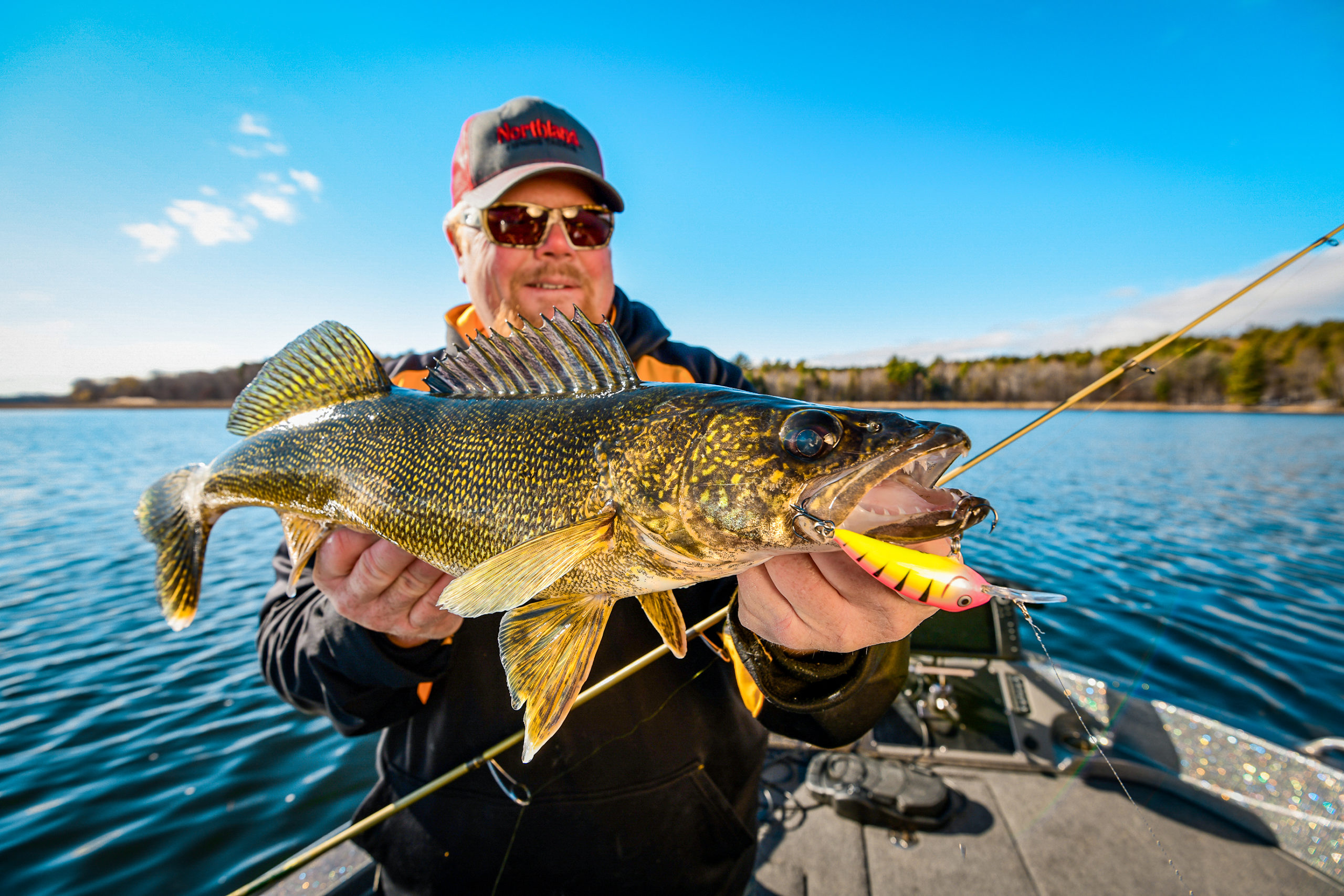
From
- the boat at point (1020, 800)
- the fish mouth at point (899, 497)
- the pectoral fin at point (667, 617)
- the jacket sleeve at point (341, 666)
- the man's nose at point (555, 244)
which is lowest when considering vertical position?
the boat at point (1020, 800)

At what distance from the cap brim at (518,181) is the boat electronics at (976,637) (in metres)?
3.69

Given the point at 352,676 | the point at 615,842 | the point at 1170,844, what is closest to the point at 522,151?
the point at 352,676

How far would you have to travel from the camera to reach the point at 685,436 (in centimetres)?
156

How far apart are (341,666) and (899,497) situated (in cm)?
204

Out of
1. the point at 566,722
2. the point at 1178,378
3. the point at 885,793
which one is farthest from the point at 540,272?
the point at 1178,378

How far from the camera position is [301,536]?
2307mm

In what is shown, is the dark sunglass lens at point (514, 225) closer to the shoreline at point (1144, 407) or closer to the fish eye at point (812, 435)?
the fish eye at point (812, 435)

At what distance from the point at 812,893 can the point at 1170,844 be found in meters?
2.22

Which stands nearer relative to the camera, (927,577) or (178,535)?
(927,577)

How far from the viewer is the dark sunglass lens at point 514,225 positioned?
313cm

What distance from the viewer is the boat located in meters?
3.35

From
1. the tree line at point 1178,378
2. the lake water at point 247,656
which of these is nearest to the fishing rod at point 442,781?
the lake water at point 247,656

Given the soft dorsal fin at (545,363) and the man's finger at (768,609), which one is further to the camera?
the soft dorsal fin at (545,363)

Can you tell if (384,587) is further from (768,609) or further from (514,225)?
(514,225)
